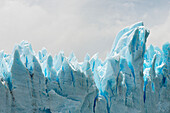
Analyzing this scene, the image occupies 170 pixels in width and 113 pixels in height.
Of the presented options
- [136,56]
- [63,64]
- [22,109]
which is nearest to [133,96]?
[136,56]

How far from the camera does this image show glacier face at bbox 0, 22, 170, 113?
13.0 meters

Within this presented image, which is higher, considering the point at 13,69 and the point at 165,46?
the point at 165,46

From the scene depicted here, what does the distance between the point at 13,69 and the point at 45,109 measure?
2400mm

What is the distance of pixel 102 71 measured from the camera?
17.1 meters

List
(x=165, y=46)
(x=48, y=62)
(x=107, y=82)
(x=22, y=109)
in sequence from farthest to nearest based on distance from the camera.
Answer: (x=165, y=46) < (x=107, y=82) < (x=48, y=62) < (x=22, y=109)

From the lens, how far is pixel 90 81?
1459 centimetres

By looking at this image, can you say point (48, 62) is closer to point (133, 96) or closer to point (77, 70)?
point (77, 70)

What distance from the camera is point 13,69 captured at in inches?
508

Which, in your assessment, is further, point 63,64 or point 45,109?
point 63,64

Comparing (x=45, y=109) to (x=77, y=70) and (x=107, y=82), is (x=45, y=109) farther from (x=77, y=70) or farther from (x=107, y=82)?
(x=107, y=82)

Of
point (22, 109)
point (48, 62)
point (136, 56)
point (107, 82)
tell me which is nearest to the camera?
point (22, 109)

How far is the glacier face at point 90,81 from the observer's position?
12992mm

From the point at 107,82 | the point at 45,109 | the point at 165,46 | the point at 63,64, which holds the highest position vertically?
the point at 165,46

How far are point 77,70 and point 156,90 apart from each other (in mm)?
5566
